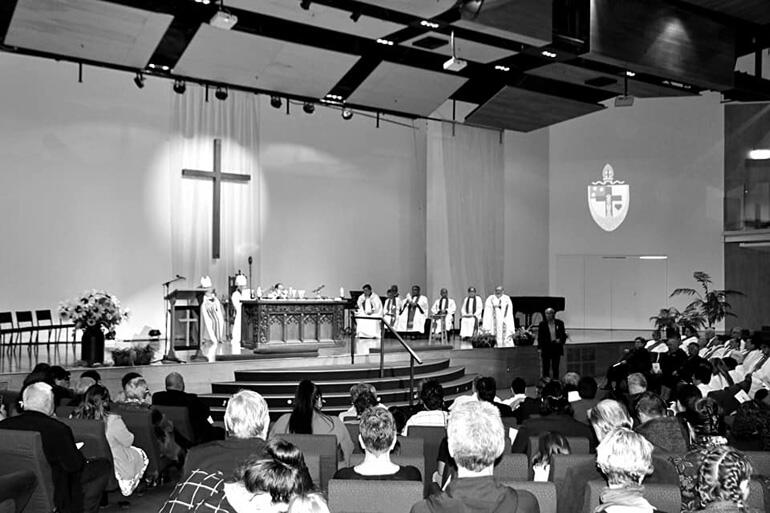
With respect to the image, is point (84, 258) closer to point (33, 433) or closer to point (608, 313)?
point (33, 433)

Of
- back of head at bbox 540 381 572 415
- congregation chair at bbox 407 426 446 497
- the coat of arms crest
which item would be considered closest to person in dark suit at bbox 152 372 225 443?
congregation chair at bbox 407 426 446 497

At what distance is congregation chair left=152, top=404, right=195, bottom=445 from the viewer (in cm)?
666

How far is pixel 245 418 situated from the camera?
363 centimetres

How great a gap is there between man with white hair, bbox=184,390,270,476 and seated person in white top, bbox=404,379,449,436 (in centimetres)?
206

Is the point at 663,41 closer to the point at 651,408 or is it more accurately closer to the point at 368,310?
the point at 368,310

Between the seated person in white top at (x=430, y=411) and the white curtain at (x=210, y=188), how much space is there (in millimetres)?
9308

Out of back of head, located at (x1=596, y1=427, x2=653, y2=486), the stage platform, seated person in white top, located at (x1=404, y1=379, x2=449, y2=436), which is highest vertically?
back of head, located at (x1=596, y1=427, x2=653, y2=486)

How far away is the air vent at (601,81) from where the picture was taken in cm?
1327

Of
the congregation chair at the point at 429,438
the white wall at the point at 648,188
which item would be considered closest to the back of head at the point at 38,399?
the congregation chair at the point at 429,438

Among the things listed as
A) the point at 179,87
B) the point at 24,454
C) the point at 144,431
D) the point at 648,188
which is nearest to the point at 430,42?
the point at 179,87

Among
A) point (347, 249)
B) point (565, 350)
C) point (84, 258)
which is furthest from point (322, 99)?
point (565, 350)

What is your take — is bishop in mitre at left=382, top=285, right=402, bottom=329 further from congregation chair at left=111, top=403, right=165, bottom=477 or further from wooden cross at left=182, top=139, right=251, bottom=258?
congregation chair at left=111, top=403, right=165, bottom=477

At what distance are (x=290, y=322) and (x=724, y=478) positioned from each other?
1071 cm

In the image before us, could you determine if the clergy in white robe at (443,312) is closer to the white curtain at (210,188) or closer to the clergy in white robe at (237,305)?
the white curtain at (210,188)
